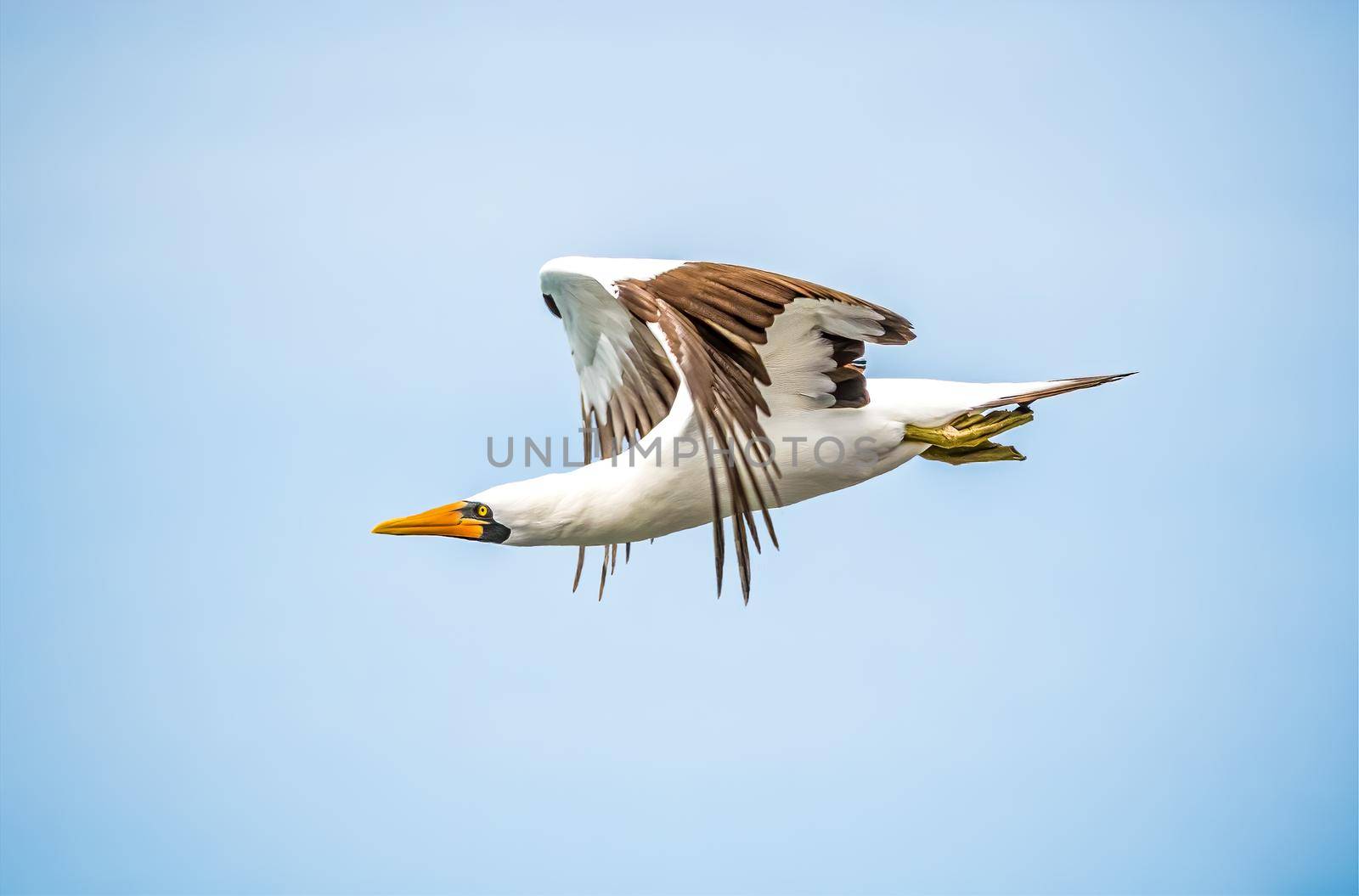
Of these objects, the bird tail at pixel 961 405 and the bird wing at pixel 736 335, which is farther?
the bird tail at pixel 961 405

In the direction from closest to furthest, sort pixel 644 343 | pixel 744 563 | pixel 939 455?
1. pixel 744 563
2. pixel 939 455
3. pixel 644 343

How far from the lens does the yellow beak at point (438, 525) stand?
972 centimetres

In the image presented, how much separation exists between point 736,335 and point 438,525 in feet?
7.13

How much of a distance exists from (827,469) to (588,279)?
180cm

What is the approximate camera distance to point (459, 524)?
32.0ft

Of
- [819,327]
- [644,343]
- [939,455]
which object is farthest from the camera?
[644,343]

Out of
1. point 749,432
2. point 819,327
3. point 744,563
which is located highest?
point 819,327

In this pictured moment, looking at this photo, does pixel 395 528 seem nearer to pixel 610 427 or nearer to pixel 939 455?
pixel 610 427

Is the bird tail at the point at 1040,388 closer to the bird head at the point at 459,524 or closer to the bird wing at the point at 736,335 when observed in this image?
the bird wing at the point at 736,335

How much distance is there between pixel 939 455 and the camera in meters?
10.1

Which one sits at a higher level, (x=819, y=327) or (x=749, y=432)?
(x=819, y=327)

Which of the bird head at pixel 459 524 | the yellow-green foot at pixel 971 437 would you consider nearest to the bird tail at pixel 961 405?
the yellow-green foot at pixel 971 437

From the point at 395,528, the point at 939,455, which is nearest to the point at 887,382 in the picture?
the point at 939,455

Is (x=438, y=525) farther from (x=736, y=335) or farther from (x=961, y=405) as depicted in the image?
(x=961, y=405)
